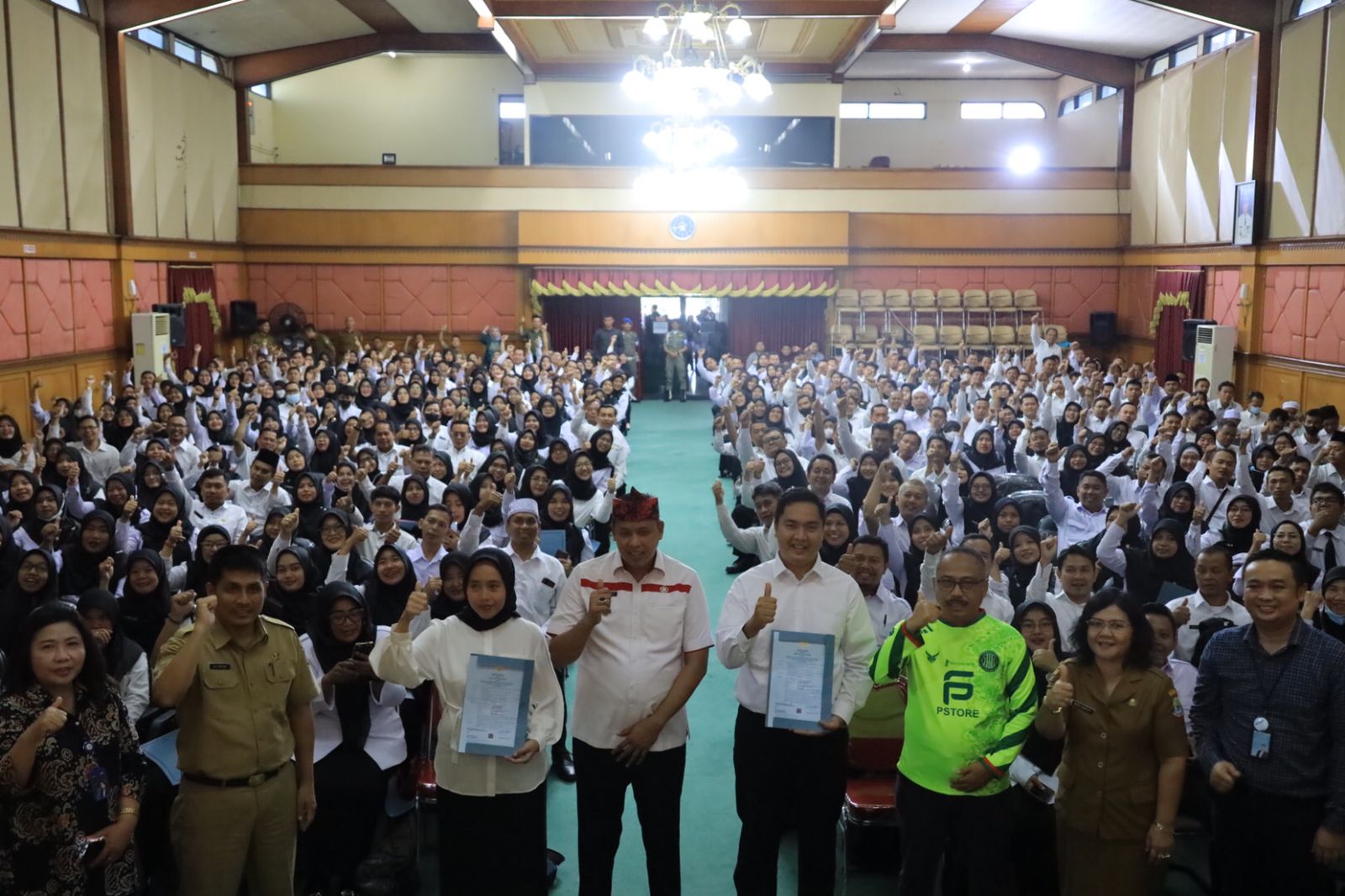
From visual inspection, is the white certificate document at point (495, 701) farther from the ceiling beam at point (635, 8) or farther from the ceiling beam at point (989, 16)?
the ceiling beam at point (989, 16)

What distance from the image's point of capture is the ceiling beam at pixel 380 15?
53.7 ft

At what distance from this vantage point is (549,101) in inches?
765

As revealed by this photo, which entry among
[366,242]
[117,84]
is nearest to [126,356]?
[117,84]

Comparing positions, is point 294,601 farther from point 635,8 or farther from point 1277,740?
point 635,8

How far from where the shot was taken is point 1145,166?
17844 mm

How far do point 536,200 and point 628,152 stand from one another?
6.02 feet

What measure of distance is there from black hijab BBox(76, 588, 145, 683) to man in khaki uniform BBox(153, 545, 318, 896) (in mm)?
1209

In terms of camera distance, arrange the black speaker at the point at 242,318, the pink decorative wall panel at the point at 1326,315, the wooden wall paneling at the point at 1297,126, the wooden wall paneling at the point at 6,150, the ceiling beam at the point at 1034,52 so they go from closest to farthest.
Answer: the wooden wall paneling at the point at 6,150 < the pink decorative wall panel at the point at 1326,315 < the wooden wall paneling at the point at 1297,126 < the ceiling beam at the point at 1034,52 < the black speaker at the point at 242,318

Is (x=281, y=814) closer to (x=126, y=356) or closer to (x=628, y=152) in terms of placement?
(x=126, y=356)

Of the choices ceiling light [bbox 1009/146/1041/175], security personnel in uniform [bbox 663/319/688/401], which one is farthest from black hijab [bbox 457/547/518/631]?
ceiling light [bbox 1009/146/1041/175]

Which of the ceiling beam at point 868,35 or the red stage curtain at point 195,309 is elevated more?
the ceiling beam at point 868,35

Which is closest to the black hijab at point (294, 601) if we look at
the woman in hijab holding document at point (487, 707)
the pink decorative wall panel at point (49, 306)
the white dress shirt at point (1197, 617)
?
the woman in hijab holding document at point (487, 707)

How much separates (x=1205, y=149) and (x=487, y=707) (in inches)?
607

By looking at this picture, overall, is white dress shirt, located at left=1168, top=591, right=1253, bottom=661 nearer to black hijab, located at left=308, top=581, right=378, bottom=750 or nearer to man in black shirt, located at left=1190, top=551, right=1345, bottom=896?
man in black shirt, located at left=1190, top=551, right=1345, bottom=896
